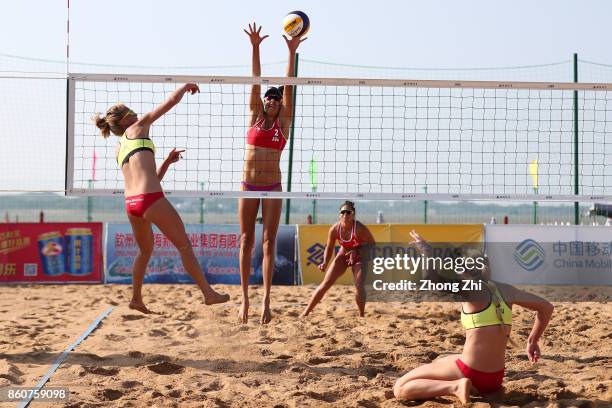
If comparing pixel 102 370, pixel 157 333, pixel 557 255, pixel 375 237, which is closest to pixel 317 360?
pixel 102 370

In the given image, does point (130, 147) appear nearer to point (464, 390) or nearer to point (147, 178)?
point (147, 178)

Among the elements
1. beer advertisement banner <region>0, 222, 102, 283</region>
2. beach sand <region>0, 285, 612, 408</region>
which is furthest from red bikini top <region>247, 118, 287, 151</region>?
beer advertisement banner <region>0, 222, 102, 283</region>

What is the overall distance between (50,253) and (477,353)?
8.88 meters

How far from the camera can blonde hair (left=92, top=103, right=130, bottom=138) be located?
530 centimetres

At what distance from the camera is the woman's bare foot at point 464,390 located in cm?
445

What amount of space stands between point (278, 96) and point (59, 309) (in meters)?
4.19

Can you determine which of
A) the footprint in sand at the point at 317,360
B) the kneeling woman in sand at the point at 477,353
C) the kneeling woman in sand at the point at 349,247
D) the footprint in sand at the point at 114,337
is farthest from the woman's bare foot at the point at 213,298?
the kneeling woman in sand at the point at 349,247

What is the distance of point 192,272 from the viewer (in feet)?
17.1

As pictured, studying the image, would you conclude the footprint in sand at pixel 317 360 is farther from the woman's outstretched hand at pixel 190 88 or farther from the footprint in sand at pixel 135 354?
the woman's outstretched hand at pixel 190 88

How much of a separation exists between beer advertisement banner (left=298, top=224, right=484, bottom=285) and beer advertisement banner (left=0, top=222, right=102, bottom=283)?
10.6 feet

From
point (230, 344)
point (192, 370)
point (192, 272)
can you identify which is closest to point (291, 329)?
point (230, 344)

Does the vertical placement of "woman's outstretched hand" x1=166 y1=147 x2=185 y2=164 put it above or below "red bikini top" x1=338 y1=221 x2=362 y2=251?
above

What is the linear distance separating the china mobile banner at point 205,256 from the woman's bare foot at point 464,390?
727cm

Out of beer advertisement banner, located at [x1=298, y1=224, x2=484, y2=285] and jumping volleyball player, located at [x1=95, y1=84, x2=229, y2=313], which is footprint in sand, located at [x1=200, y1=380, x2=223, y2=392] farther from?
beer advertisement banner, located at [x1=298, y1=224, x2=484, y2=285]
